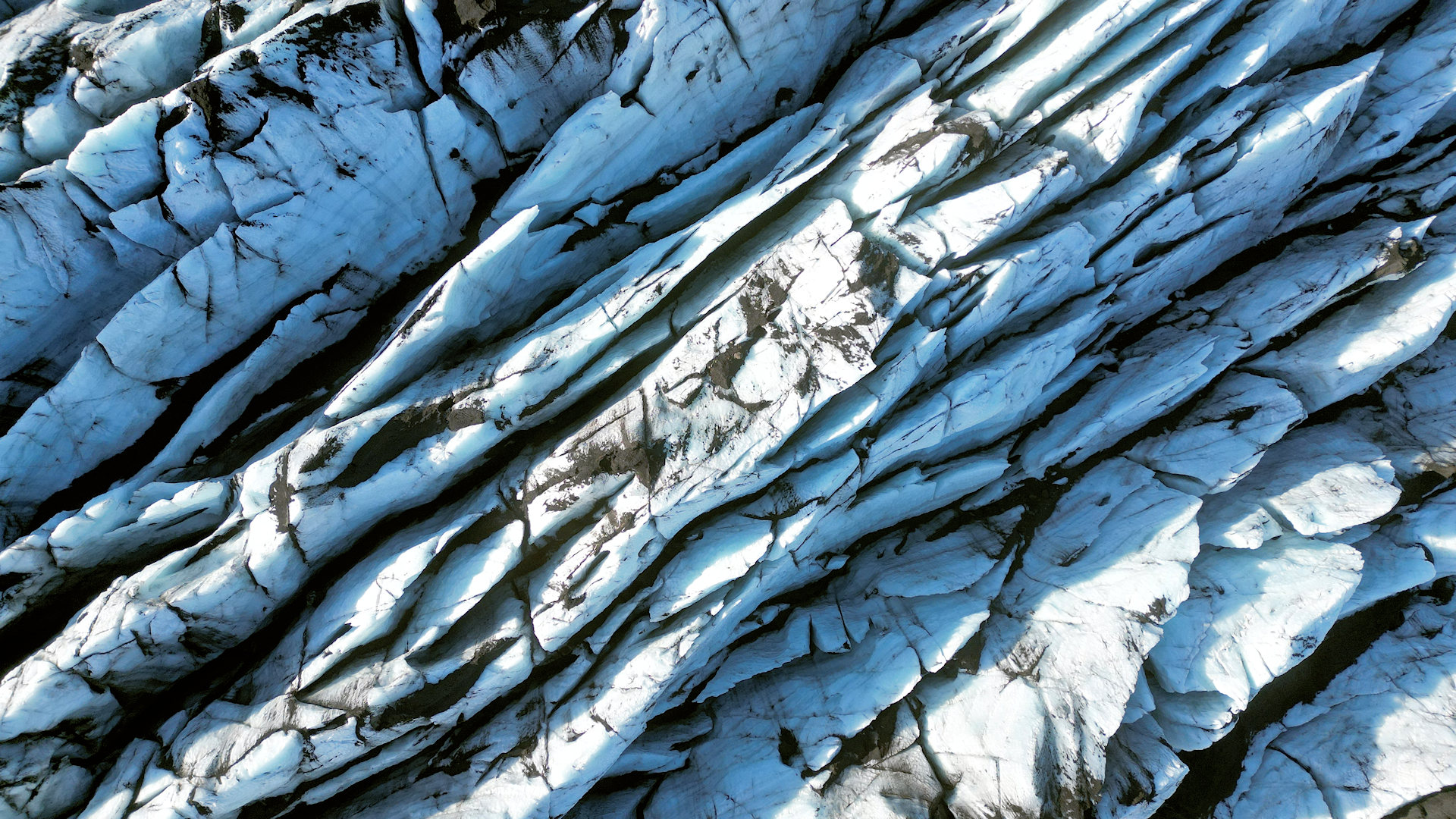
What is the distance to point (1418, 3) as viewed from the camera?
24.5 ft

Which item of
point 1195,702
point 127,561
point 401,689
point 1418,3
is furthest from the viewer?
point 1418,3

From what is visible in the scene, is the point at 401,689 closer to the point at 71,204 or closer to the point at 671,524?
the point at 671,524

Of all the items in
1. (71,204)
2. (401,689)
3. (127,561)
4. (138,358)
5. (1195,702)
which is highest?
(71,204)

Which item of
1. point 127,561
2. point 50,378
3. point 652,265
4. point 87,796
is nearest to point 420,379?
point 652,265

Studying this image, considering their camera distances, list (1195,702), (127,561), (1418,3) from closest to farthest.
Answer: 1. (127,561)
2. (1195,702)
3. (1418,3)

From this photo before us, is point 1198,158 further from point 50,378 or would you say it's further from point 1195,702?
point 50,378

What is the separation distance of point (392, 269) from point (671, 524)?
393 centimetres

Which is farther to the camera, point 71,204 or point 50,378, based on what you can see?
point 50,378

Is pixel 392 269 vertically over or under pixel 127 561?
over

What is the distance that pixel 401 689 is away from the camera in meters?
5.43

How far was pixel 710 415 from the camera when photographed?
5707mm

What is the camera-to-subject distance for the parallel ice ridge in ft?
18.5

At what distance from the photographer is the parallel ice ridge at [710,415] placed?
564 cm

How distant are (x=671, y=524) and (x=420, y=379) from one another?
8.88ft
